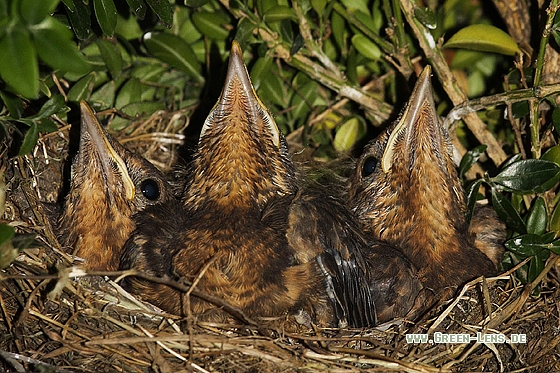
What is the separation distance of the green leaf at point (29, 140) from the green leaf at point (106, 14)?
12.5 inches

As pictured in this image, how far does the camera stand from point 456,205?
2.09 metres

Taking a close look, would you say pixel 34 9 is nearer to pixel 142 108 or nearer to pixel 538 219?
pixel 142 108

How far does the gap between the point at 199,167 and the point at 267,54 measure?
56 cm

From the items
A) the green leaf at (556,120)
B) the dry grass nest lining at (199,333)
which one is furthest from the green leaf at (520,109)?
the dry grass nest lining at (199,333)

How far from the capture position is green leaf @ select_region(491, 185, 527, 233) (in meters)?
1.98

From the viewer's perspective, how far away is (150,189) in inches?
83.0

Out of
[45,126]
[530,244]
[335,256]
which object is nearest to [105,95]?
[45,126]

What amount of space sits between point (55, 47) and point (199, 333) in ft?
2.62

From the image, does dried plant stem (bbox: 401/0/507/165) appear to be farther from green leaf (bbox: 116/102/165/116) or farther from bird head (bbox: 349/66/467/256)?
green leaf (bbox: 116/102/165/116)

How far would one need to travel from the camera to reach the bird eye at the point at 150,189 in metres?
2.10

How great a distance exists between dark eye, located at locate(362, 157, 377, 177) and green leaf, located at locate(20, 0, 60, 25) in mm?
1230

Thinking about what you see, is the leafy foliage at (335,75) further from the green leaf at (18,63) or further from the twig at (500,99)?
the green leaf at (18,63)

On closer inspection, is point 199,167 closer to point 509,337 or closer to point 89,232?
point 89,232

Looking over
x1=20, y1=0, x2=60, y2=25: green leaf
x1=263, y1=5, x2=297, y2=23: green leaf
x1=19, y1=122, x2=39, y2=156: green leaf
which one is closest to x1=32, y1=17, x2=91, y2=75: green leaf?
x1=20, y1=0, x2=60, y2=25: green leaf
